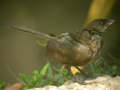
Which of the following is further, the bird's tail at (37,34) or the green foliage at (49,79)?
the green foliage at (49,79)

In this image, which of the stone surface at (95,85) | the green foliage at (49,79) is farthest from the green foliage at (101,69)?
the stone surface at (95,85)

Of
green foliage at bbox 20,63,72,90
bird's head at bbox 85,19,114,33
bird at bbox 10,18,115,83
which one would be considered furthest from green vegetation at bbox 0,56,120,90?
bird's head at bbox 85,19,114,33

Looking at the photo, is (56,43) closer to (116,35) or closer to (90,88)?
(90,88)

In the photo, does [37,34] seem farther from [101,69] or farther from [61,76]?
[101,69]

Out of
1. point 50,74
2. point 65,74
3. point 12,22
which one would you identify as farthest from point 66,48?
point 12,22

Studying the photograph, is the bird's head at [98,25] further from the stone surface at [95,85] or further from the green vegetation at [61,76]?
the green vegetation at [61,76]

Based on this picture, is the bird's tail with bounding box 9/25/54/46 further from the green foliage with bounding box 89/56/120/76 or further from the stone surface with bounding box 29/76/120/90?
the green foliage with bounding box 89/56/120/76
